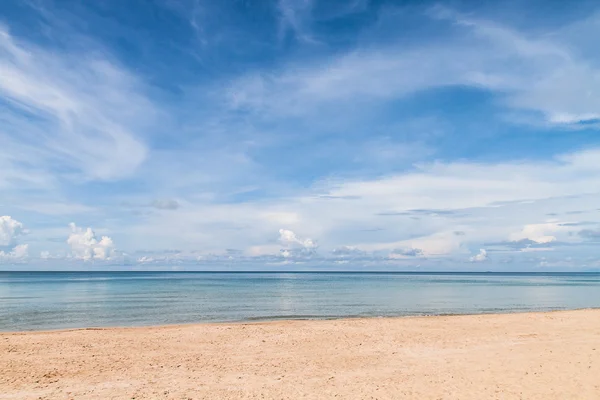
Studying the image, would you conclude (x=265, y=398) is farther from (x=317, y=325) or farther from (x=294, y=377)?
(x=317, y=325)

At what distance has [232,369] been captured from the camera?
16.5 metres

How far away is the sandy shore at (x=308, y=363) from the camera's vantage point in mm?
13523

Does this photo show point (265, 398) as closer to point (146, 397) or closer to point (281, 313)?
point (146, 397)

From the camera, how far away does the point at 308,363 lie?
57.4 ft

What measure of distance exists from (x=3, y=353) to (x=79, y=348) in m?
2.97

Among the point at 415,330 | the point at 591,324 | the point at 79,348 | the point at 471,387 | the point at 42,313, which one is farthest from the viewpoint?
the point at 42,313

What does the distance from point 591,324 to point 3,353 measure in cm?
3232

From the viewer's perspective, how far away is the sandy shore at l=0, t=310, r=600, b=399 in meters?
13.5

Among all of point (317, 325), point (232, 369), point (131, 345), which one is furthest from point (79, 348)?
point (317, 325)

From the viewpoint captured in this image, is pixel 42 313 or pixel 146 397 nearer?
pixel 146 397

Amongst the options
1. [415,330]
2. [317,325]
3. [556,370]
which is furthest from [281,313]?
[556,370]

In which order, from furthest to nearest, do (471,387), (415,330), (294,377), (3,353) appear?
(415,330)
(3,353)
(294,377)
(471,387)

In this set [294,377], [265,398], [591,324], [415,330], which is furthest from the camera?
[591,324]

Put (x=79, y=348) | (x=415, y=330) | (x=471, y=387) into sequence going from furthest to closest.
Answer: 1. (x=415, y=330)
2. (x=79, y=348)
3. (x=471, y=387)
